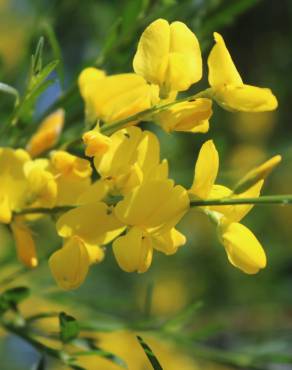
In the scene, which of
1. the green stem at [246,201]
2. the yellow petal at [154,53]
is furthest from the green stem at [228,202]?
the yellow petal at [154,53]

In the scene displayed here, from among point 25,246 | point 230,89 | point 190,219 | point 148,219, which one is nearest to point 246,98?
point 230,89

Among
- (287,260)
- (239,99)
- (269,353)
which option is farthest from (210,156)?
(287,260)

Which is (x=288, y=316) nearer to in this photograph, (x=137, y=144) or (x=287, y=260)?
(x=287, y=260)

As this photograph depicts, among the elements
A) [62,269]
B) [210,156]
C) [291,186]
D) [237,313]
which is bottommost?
[62,269]

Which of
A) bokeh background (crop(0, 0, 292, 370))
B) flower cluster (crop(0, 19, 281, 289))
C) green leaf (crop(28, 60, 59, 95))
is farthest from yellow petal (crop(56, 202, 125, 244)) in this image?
bokeh background (crop(0, 0, 292, 370))

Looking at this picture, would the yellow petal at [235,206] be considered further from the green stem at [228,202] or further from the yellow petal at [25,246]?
the yellow petal at [25,246]

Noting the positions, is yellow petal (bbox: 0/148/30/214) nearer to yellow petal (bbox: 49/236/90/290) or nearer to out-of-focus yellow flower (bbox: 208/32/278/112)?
yellow petal (bbox: 49/236/90/290)
